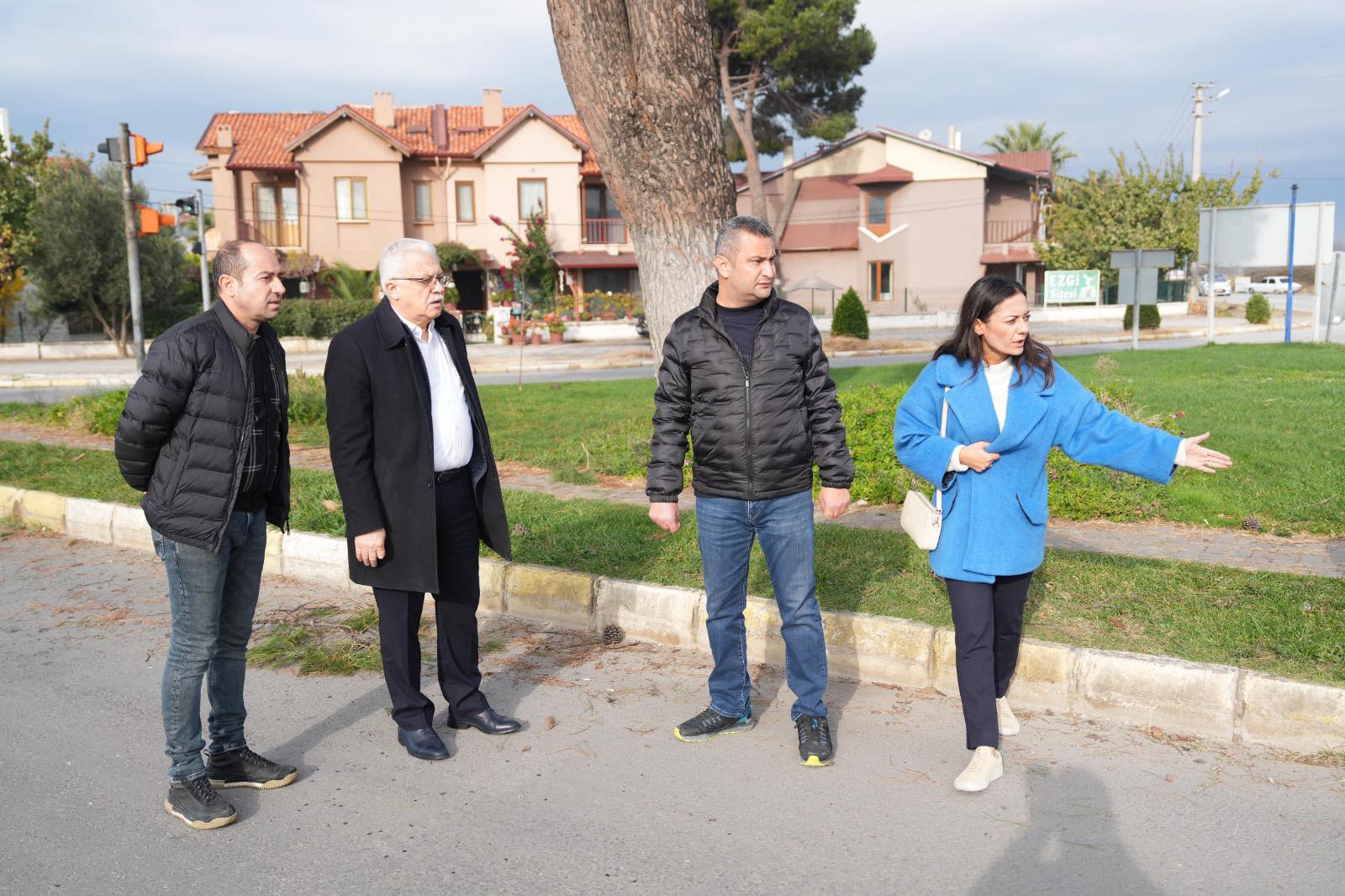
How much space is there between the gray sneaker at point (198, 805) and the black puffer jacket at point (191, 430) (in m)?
0.87

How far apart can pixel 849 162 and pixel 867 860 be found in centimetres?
4671

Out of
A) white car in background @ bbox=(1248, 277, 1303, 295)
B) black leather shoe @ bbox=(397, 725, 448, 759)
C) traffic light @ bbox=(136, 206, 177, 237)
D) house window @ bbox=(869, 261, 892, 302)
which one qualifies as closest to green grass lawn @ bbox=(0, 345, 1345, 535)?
traffic light @ bbox=(136, 206, 177, 237)

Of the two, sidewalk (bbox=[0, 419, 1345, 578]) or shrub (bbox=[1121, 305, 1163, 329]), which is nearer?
sidewalk (bbox=[0, 419, 1345, 578])

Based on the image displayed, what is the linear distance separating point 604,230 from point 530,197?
3290mm

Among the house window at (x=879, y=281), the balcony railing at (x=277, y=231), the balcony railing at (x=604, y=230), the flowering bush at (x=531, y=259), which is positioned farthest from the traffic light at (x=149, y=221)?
the house window at (x=879, y=281)

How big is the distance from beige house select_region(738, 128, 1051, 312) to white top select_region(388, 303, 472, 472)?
4105 cm

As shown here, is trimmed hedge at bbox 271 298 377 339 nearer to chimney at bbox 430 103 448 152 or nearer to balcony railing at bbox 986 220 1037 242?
chimney at bbox 430 103 448 152

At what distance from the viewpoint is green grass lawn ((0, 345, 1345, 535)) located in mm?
→ 7754

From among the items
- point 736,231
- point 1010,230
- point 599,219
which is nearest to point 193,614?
point 736,231

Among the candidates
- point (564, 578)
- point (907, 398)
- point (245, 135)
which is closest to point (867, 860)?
point (907, 398)

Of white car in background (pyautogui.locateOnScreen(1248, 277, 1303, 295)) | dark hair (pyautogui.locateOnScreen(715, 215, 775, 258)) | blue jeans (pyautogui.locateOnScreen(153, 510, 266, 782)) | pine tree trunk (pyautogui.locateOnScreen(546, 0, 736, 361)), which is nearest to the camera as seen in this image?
blue jeans (pyautogui.locateOnScreen(153, 510, 266, 782))

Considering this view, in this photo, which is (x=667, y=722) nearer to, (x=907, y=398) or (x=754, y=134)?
(x=907, y=398)

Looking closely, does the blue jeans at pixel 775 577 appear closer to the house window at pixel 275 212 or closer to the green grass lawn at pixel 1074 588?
the green grass lawn at pixel 1074 588

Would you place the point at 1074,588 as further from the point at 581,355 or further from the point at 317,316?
the point at 317,316
